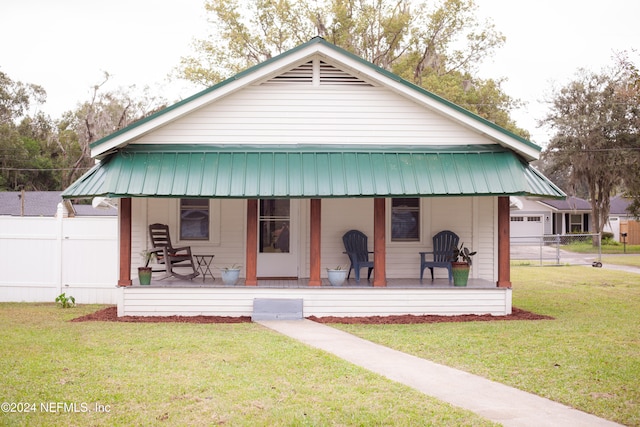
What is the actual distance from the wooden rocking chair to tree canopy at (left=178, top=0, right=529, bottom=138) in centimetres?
1974

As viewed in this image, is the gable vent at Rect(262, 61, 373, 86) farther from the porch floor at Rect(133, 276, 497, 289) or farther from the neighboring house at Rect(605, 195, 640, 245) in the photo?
the neighboring house at Rect(605, 195, 640, 245)

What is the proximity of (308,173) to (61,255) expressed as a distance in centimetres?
602

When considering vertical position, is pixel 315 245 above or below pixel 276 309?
above

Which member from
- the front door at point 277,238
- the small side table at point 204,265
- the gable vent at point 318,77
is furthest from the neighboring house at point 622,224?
the small side table at point 204,265

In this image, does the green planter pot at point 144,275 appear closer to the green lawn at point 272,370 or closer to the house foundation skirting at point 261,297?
the house foundation skirting at point 261,297

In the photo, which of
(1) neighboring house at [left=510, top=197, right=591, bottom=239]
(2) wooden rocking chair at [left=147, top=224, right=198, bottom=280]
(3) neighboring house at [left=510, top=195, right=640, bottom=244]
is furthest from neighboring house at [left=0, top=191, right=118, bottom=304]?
(1) neighboring house at [left=510, top=197, right=591, bottom=239]

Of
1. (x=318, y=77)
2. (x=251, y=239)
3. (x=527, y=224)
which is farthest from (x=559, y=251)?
(x=251, y=239)

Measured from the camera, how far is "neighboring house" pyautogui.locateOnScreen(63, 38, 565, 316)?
11164 mm

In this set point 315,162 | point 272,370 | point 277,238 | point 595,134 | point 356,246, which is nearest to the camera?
point 272,370

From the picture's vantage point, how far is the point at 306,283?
12.3m

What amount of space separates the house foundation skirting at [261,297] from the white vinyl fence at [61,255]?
2595 mm

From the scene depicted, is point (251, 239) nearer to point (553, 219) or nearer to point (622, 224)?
point (553, 219)

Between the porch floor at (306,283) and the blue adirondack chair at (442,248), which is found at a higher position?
the blue adirondack chair at (442,248)

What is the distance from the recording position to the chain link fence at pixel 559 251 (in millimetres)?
25609
